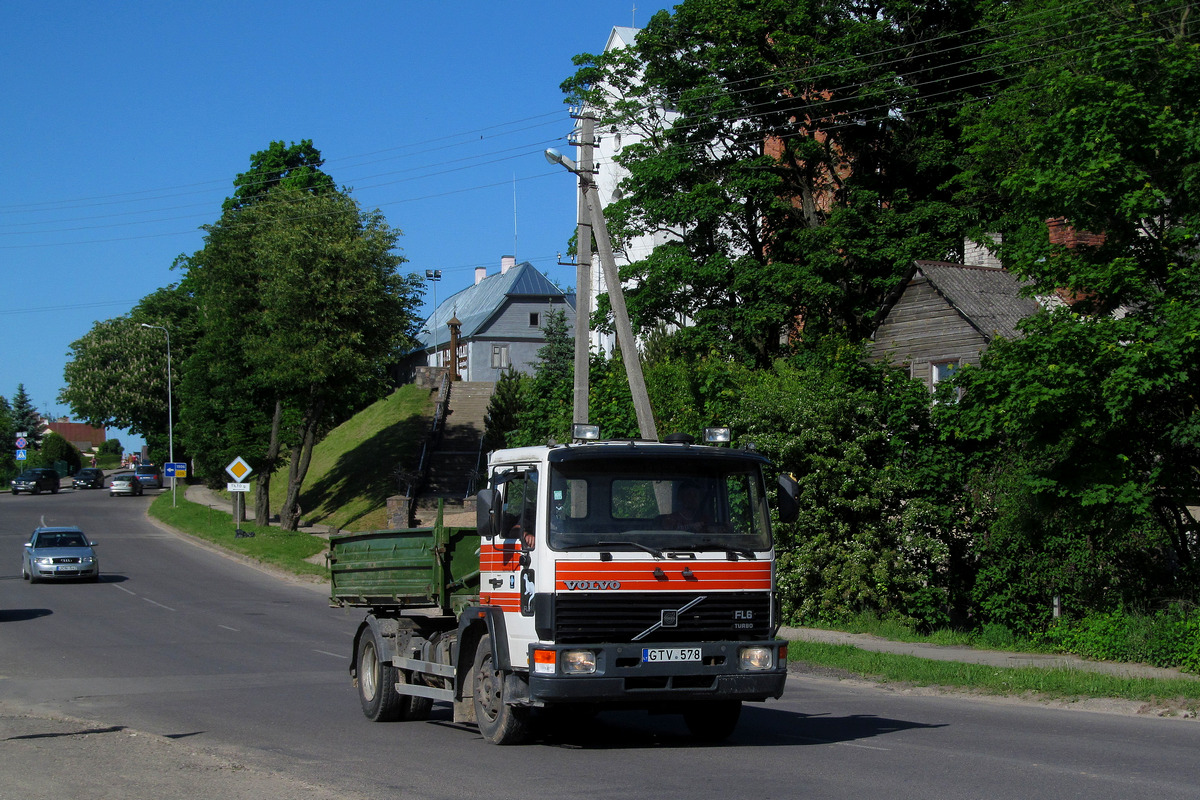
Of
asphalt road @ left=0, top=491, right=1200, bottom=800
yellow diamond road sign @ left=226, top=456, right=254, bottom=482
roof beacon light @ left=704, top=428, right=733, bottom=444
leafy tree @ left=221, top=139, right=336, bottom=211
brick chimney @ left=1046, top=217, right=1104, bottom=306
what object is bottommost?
asphalt road @ left=0, top=491, right=1200, bottom=800

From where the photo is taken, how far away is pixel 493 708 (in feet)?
31.3

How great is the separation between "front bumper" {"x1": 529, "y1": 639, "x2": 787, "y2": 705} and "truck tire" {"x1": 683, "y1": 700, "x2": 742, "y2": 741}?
952 mm

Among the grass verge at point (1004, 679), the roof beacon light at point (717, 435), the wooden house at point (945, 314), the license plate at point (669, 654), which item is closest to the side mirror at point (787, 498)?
the roof beacon light at point (717, 435)

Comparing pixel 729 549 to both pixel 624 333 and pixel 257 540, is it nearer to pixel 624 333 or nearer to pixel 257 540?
pixel 624 333

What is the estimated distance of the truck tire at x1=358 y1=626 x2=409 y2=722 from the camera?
37.7 feet

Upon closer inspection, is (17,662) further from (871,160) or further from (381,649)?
(871,160)

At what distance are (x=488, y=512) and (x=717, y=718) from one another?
2.78 metres

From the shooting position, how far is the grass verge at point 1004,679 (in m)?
12.4

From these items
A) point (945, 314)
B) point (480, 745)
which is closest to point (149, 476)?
point (945, 314)

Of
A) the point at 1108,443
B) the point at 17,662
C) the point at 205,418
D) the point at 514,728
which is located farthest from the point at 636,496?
the point at 205,418

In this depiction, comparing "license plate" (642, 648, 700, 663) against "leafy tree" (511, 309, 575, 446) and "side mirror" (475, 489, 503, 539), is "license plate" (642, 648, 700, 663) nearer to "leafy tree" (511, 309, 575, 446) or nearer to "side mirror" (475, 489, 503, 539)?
"side mirror" (475, 489, 503, 539)

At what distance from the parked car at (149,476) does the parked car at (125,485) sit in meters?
2.65

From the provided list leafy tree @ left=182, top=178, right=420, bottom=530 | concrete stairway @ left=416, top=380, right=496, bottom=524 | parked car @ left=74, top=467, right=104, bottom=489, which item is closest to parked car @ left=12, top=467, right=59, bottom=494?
parked car @ left=74, top=467, right=104, bottom=489

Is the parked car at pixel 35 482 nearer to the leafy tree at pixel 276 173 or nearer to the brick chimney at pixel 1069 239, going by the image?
the leafy tree at pixel 276 173
